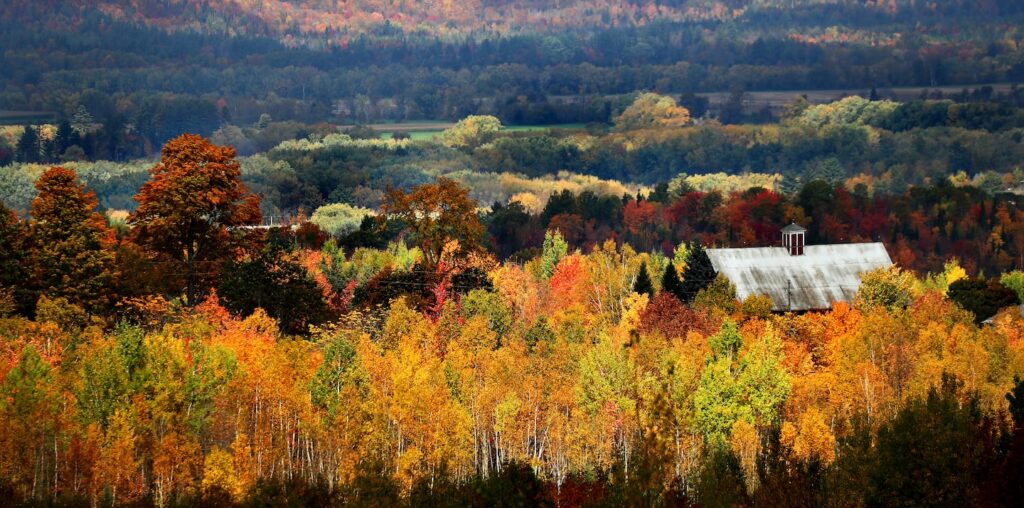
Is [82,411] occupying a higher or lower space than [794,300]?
higher

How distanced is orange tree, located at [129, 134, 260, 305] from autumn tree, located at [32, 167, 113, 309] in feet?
15.5

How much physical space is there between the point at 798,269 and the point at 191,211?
5308 centimetres

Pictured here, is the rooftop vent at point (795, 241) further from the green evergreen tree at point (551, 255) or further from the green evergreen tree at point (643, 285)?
the green evergreen tree at point (551, 255)

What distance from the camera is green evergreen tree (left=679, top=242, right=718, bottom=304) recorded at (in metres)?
137

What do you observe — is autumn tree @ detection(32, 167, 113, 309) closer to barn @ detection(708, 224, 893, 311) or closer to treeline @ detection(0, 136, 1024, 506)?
treeline @ detection(0, 136, 1024, 506)

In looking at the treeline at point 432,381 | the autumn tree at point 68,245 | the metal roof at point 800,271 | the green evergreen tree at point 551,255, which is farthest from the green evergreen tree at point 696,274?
the autumn tree at point 68,245

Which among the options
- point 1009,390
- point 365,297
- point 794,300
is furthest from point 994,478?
point 794,300

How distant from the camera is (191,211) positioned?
115062 mm

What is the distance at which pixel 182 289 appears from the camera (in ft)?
373

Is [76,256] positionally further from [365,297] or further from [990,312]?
[990,312]

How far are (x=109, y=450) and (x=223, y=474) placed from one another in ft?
16.8

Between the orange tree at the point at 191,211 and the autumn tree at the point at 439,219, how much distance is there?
12401 millimetres

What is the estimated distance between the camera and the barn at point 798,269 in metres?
141

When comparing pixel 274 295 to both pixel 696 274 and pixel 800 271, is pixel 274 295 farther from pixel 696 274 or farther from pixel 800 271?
pixel 800 271
